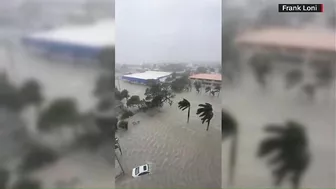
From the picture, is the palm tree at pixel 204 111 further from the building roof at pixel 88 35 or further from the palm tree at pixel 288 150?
the building roof at pixel 88 35

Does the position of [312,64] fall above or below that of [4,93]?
above

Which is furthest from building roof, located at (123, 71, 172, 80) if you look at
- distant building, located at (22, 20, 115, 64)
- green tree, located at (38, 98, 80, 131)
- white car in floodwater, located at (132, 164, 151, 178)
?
white car in floodwater, located at (132, 164, 151, 178)

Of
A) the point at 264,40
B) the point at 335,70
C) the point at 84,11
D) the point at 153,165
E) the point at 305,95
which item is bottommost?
the point at 153,165

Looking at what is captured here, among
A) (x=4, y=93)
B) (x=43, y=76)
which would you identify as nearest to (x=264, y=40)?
(x=43, y=76)

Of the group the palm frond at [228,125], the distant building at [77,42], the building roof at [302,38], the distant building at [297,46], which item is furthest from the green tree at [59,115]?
the building roof at [302,38]

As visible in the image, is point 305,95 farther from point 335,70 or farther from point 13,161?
point 13,161

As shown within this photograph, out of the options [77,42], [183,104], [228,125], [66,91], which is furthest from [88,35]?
[228,125]
